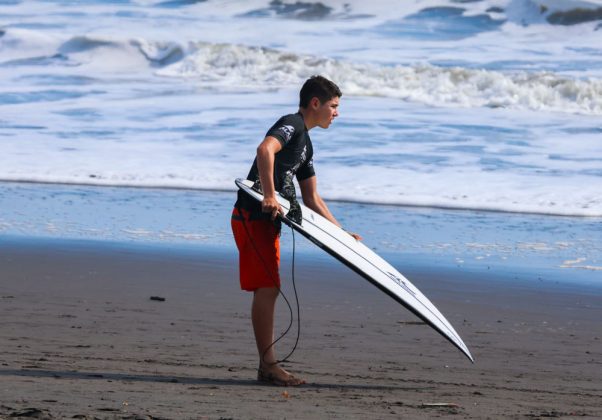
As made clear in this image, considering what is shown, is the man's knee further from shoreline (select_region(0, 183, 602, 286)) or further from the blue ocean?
the blue ocean

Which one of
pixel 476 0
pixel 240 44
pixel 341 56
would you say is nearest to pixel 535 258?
pixel 341 56

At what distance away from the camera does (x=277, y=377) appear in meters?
4.14

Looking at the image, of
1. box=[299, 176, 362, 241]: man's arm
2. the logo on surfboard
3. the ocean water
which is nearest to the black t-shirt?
box=[299, 176, 362, 241]: man's arm

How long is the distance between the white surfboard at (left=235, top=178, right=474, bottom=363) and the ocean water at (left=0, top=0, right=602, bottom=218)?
549 cm

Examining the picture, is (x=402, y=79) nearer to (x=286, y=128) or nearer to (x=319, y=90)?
(x=319, y=90)

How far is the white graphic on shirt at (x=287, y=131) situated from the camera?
14.0ft

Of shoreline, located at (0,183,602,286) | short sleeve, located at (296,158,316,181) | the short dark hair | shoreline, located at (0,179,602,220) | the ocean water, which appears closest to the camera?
the short dark hair

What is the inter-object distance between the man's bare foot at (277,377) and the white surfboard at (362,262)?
18.7 inches

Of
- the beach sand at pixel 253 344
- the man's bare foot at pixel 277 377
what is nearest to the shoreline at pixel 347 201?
the beach sand at pixel 253 344

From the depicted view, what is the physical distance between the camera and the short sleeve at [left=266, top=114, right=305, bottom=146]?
423 cm

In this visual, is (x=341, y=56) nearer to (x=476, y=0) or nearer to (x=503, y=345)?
(x=476, y=0)

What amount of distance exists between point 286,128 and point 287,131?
1 cm

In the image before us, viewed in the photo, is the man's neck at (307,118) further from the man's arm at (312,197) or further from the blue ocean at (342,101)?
the blue ocean at (342,101)

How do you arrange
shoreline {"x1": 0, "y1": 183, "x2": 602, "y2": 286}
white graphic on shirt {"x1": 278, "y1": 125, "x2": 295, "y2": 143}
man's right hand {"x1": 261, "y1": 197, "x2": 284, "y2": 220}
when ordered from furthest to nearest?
shoreline {"x1": 0, "y1": 183, "x2": 602, "y2": 286} < white graphic on shirt {"x1": 278, "y1": 125, "x2": 295, "y2": 143} < man's right hand {"x1": 261, "y1": 197, "x2": 284, "y2": 220}
